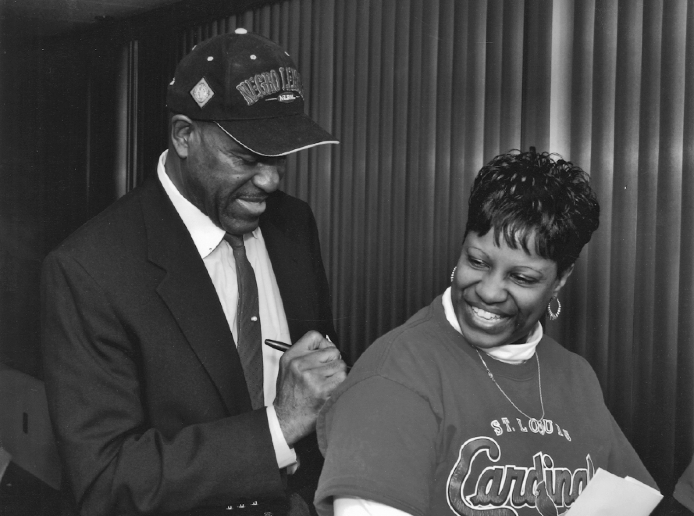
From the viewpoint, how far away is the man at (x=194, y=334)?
4.94 feet

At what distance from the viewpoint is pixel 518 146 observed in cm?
251

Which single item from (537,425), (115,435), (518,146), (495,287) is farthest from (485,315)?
(518,146)

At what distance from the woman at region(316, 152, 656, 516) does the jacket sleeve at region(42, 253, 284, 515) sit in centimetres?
32

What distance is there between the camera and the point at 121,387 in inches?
60.0

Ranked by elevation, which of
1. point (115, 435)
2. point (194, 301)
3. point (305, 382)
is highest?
point (194, 301)

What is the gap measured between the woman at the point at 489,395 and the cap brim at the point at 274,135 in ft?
1.36

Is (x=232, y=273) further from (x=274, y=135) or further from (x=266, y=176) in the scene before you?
(x=274, y=135)

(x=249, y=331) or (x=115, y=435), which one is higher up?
(x=249, y=331)

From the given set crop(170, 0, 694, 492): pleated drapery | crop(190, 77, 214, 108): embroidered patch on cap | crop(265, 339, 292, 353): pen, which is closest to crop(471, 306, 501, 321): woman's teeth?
crop(265, 339, 292, 353): pen

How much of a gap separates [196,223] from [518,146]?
124cm

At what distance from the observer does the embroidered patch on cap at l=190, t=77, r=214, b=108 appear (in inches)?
64.0

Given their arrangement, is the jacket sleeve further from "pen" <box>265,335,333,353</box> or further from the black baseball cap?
the black baseball cap

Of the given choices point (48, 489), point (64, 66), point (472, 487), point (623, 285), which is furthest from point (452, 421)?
point (64, 66)

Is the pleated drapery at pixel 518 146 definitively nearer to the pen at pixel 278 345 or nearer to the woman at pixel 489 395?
the woman at pixel 489 395
